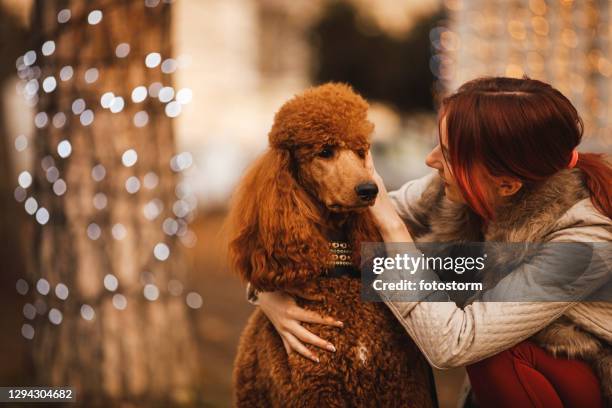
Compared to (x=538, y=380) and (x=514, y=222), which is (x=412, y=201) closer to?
(x=514, y=222)

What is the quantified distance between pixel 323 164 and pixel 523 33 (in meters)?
2.21

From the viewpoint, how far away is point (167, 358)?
2.26m

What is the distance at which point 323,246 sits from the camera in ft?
4.18

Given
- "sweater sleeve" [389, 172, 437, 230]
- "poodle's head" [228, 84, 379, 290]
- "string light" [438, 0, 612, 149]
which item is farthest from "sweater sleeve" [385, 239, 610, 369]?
"string light" [438, 0, 612, 149]

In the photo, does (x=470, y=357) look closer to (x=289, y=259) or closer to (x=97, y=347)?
(x=289, y=259)

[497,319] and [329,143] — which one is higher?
[329,143]

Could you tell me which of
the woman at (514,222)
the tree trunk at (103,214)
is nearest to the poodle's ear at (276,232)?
the woman at (514,222)

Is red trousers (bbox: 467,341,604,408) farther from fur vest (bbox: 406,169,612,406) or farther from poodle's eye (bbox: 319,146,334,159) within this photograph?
poodle's eye (bbox: 319,146,334,159)

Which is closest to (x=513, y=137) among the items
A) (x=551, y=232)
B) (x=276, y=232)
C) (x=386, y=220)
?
(x=551, y=232)

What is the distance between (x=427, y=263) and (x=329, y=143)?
34cm

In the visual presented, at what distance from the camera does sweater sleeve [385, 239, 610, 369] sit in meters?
1.19

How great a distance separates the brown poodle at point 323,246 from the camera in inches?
48.9

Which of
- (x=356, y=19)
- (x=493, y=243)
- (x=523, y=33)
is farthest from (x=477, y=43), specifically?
(x=493, y=243)

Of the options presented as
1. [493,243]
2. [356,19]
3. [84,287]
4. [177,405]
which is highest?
[356,19]
